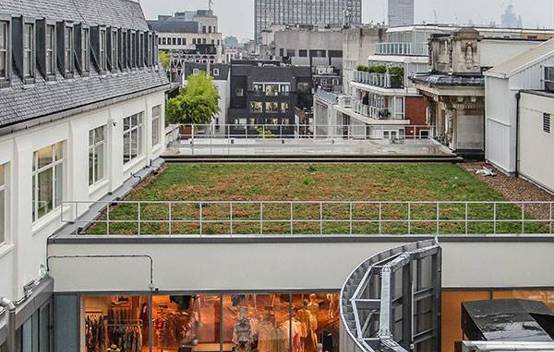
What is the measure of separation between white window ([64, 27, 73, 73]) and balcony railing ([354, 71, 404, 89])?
29.1 m

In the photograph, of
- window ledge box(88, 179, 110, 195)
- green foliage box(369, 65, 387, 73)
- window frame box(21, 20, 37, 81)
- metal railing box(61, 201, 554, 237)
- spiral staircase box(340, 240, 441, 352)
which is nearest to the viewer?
spiral staircase box(340, 240, 441, 352)

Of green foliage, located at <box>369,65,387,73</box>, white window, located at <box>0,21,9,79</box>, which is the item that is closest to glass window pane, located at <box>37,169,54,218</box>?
white window, located at <box>0,21,9,79</box>

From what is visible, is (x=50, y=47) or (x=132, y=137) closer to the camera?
(x=50, y=47)

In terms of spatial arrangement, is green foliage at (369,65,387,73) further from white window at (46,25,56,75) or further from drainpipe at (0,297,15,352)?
drainpipe at (0,297,15,352)

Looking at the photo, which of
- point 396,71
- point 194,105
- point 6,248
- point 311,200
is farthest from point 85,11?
point 194,105

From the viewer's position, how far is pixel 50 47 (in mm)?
18188

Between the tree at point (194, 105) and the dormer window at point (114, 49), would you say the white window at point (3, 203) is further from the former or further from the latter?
the tree at point (194, 105)

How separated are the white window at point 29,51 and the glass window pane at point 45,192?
1821mm

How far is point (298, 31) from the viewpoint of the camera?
378 ft

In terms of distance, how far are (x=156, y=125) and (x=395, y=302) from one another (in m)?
19.3

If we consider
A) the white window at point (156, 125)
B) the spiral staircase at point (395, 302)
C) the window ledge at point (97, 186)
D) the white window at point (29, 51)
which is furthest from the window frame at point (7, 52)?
the white window at point (156, 125)

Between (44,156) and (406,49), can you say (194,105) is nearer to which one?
(406,49)

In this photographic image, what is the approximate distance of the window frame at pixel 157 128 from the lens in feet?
101

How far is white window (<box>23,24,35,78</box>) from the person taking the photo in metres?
16.4
